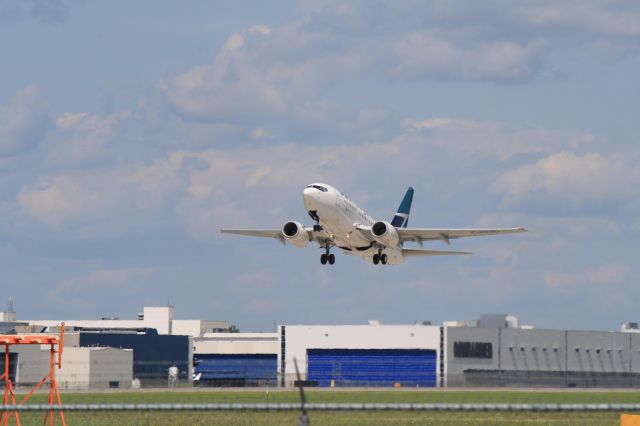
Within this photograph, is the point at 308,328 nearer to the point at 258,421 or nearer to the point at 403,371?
the point at 403,371

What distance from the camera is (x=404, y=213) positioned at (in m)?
94.0

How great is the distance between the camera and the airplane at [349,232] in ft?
207

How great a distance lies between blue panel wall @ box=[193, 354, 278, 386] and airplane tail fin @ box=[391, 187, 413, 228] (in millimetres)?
49133

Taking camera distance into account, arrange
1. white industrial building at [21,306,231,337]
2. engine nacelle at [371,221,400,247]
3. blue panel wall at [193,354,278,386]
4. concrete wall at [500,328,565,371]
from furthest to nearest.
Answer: white industrial building at [21,306,231,337], blue panel wall at [193,354,278,386], concrete wall at [500,328,565,371], engine nacelle at [371,221,400,247]

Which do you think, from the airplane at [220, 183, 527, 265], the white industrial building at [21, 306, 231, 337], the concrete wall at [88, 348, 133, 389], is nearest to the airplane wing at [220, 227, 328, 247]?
the airplane at [220, 183, 527, 265]

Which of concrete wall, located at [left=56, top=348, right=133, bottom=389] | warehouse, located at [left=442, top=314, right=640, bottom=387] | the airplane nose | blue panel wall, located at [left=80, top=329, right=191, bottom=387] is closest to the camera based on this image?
the airplane nose

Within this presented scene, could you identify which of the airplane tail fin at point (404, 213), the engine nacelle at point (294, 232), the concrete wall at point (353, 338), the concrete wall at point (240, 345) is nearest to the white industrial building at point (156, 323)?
the concrete wall at point (240, 345)

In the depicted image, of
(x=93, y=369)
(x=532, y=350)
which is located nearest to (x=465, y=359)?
(x=532, y=350)

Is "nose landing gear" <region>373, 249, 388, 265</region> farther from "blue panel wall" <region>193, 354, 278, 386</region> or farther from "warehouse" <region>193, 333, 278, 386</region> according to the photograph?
"warehouse" <region>193, 333, 278, 386</region>

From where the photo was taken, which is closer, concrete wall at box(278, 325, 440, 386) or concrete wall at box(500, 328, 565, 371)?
concrete wall at box(278, 325, 440, 386)

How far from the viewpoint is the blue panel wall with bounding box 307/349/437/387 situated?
126062mm

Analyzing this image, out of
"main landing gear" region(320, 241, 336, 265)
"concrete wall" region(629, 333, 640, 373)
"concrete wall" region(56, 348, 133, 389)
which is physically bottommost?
"concrete wall" region(56, 348, 133, 389)

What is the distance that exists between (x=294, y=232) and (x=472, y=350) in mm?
65420

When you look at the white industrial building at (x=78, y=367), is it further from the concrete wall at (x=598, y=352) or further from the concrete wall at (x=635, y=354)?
the concrete wall at (x=635, y=354)
